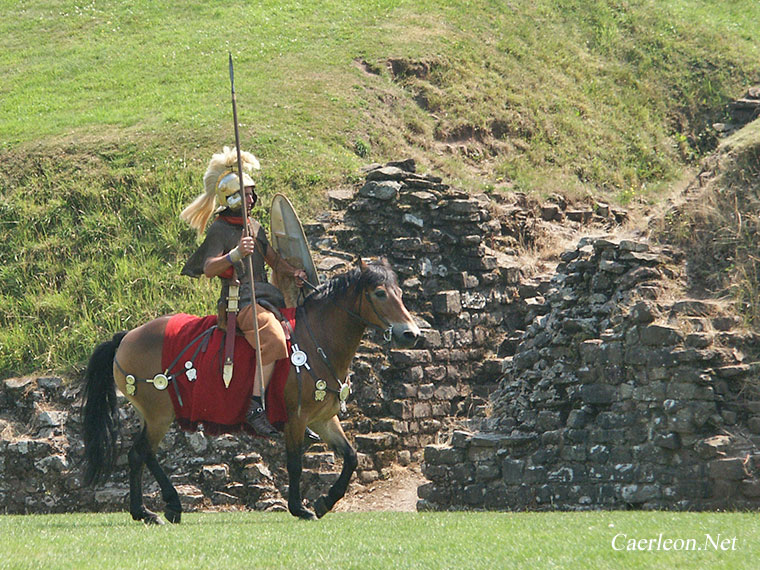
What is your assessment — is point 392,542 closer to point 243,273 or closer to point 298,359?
point 298,359

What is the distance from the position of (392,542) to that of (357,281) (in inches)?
125

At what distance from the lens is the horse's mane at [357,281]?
440 inches

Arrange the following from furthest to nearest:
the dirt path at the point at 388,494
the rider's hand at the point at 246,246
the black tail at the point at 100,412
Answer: the dirt path at the point at 388,494 < the black tail at the point at 100,412 < the rider's hand at the point at 246,246

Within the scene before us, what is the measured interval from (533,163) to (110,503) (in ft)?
41.5

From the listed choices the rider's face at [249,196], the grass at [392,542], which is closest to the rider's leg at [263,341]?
the rider's face at [249,196]

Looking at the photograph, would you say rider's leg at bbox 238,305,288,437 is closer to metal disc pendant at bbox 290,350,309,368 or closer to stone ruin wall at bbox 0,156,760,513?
metal disc pendant at bbox 290,350,309,368

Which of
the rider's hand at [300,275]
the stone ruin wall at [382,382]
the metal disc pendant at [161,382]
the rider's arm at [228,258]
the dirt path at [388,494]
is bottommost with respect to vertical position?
the dirt path at [388,494]

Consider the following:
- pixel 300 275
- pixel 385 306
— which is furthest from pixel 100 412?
pixel 385 306

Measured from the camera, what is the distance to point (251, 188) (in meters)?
11.5

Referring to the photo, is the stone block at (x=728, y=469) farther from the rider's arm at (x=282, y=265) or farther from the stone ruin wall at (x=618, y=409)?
the rider's arm at (x=282, y=265)

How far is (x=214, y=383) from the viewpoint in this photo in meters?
11.2

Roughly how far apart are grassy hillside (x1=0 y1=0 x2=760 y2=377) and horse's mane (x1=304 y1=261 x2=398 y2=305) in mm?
5036

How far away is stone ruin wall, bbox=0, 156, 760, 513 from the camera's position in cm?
1230

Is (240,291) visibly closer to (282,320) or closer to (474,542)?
(282,320)
